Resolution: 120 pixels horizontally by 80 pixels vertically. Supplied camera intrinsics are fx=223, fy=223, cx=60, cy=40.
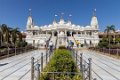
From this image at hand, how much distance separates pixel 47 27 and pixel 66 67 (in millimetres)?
85082

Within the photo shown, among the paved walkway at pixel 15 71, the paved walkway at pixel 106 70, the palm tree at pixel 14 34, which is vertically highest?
the palm tree at pixel 14 34

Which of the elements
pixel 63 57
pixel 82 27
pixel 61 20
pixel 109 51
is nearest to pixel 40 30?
pixel 61 20

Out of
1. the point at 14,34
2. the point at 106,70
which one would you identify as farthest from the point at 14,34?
the point at 106,70

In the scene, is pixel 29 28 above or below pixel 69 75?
above

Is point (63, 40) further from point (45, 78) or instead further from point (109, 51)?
point (45, 78)

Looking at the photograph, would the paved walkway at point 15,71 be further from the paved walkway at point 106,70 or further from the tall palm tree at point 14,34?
the tall palm tree at point 14,34

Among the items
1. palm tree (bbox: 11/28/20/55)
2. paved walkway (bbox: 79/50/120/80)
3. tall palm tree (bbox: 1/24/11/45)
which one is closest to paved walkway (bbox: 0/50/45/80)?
paved walkway (bbox: 79/50/120/80)

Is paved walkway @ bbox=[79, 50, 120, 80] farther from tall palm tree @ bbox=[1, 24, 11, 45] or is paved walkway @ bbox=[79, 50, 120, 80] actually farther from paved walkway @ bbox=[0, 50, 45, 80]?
tall palm tree @ bbox=[1, 24, 11, 45]

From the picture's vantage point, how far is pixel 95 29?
88.3 m

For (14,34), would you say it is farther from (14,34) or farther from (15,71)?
(15,71)

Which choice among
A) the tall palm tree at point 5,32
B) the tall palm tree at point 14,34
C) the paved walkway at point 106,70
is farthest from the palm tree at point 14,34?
the paved walkway at point 106,70

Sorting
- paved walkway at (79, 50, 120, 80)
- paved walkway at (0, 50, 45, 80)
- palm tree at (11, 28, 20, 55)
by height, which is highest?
palm tree at (11, 28, 20, 55)

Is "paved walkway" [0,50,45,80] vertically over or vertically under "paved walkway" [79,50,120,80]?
over

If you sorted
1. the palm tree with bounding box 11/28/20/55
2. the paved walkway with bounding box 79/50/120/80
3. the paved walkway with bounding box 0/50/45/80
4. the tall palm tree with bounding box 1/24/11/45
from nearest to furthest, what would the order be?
the paved walkway with bounding box 0/50/45/80, the paved walkway with bounding box 79/50/120/80, the tall palm tree with bounding box 1/24/11/45, the palm tree with bounding box 11/28/20/55
